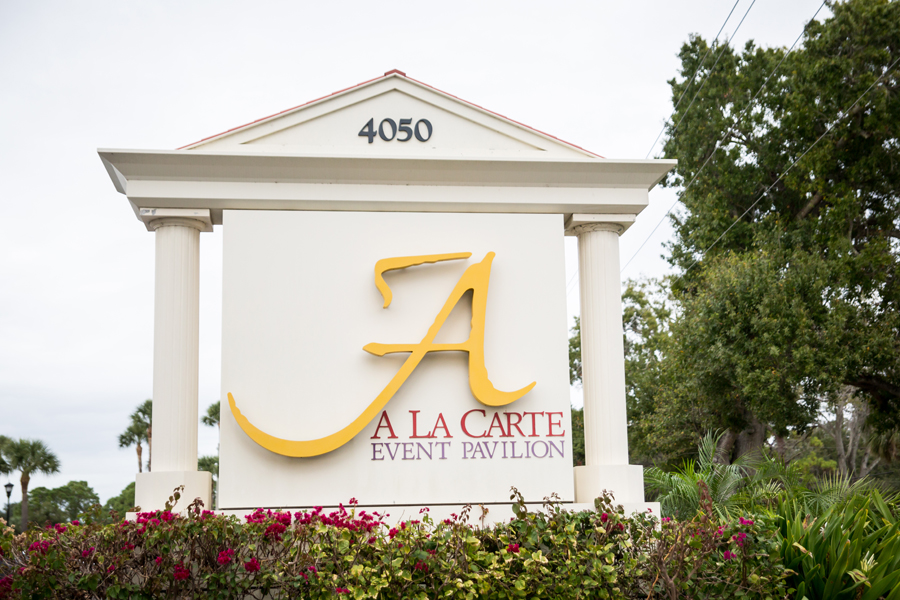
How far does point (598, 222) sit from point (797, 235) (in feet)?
40.1

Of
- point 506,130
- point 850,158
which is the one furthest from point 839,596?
point 850,158

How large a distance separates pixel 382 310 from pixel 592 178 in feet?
7.96

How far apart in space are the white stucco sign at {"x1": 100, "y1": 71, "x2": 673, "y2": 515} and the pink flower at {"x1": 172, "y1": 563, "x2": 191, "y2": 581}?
1183 mm

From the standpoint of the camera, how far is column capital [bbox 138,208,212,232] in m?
7.09

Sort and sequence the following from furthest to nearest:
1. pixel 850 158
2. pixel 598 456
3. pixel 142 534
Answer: pixel 850 158, pixel 598 456, pixel 142 534

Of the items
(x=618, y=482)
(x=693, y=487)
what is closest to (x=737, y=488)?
(x=693, y=487)

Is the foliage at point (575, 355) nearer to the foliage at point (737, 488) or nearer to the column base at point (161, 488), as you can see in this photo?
the foliage at point (737, 488)

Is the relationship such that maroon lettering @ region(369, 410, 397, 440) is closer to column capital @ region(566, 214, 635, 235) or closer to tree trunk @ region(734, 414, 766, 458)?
column capital @ region(566, 214, 635, 235)

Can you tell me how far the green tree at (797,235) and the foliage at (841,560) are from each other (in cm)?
955

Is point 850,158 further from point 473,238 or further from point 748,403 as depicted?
point 473,238

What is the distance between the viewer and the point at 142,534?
18.4 ft

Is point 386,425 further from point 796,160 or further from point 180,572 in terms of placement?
point 796,160

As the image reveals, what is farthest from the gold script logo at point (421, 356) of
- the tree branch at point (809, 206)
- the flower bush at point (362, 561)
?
the tree branch at point (809, 206)

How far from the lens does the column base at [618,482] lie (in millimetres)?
7094
